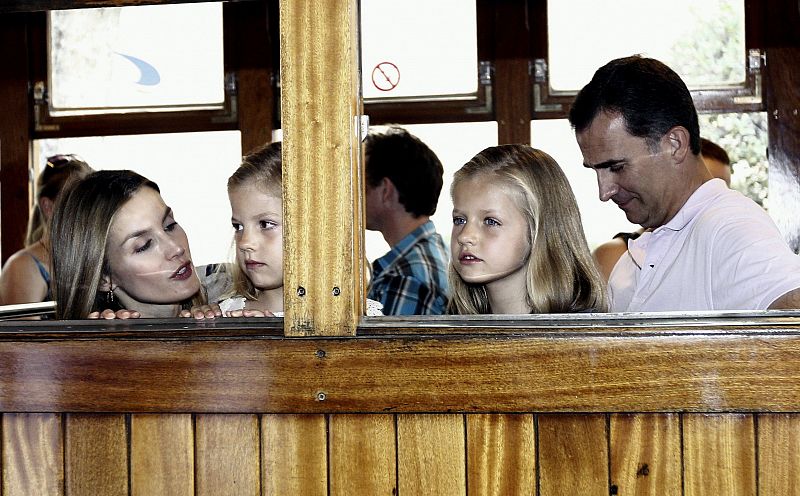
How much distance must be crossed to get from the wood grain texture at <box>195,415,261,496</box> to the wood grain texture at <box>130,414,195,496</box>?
0.05 ft

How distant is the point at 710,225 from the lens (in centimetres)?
202

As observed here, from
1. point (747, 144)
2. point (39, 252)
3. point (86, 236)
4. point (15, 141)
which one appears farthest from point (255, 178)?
point (15, 141)

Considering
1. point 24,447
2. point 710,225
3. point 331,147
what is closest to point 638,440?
point 331,147

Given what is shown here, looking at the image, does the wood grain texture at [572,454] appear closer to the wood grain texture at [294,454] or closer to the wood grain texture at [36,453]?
the wood grain texture at [294,454]

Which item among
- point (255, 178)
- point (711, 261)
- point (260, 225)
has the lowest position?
point (711, 261)

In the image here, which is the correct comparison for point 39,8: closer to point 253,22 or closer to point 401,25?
point 401,25

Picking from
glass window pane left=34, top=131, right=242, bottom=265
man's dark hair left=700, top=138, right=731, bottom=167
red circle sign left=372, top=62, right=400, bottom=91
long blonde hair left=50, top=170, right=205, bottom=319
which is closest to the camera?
long blonde hair left=50, top=170, right=205, bottom=319

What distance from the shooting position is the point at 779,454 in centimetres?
139

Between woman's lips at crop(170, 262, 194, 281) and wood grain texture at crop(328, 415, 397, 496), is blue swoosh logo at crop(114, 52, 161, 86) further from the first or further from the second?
wood grain texture at crop(328, 415, 397, 496)

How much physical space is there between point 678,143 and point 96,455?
4.70 feet

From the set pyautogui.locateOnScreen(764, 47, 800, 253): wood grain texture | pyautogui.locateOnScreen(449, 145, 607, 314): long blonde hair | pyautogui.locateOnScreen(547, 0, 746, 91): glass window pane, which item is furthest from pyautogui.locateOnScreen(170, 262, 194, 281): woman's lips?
pyautogui.locateOnScreen(764, 47, 800, 253): wood grain texture

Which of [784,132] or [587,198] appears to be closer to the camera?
[587,198]

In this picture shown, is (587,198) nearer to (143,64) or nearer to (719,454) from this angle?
(719,454)

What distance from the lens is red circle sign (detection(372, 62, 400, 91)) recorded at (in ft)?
9.56
